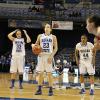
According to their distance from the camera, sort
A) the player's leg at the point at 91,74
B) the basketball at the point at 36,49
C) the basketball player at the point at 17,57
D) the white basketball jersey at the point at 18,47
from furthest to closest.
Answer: the white basketball jersey at the point at 18,47 < the basketball player at the point at 17,57 < the player's leg at the point at 91,74 < the basketball at the point at 36,49

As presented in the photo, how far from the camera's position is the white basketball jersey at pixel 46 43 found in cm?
1151

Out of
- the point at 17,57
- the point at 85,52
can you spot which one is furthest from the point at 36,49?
the point at 17,57

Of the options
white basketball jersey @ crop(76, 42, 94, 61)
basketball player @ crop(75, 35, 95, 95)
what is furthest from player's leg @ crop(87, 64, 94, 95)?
white basketball jersey @ crop(76, 42, 94, 61)

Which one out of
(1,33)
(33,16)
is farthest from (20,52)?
(1,33)

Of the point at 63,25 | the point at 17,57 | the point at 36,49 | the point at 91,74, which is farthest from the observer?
the point at 63,25

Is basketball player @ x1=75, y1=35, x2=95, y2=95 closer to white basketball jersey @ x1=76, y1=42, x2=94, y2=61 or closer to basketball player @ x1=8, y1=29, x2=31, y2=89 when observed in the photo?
white basketball jersey @ x1=76, y1=42, x2=94, y2=61

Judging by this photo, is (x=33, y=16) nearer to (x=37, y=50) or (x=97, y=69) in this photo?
(x=97, y=69)

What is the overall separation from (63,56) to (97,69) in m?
2.83

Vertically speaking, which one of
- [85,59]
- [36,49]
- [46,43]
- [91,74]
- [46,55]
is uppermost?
[46,43]

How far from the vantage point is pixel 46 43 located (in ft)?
37.9

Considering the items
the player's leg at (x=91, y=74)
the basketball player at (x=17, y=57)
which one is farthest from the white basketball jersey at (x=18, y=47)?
the player's leg at (x=91, y=74)

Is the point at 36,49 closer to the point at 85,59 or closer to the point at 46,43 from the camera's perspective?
the point at 46,43

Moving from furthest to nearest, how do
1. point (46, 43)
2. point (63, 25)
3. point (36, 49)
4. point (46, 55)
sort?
point (63, 25) → point (46, 43) → point (46, 55) → point (36, 49)

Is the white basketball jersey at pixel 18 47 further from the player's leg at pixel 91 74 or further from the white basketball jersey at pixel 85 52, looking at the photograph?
the player's leg at pixel 91 74
